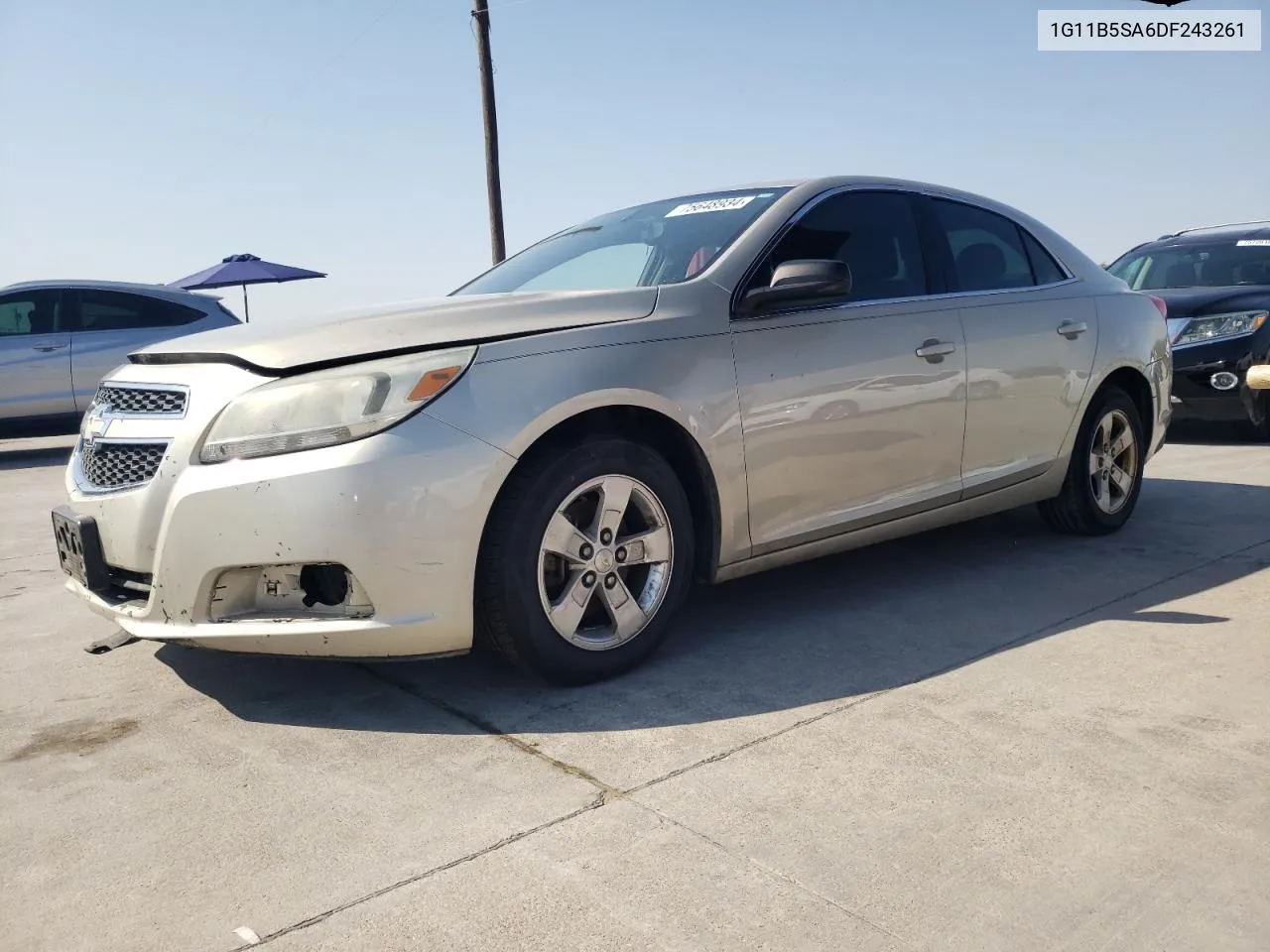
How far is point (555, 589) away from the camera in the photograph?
129 inches

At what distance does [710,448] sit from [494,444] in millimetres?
754

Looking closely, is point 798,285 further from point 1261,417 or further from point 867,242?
point 1261,417

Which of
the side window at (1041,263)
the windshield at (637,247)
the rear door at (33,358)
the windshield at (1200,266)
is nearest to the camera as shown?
the windshield at (637,247)

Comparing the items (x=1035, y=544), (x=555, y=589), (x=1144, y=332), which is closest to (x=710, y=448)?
(x=555, y=589)

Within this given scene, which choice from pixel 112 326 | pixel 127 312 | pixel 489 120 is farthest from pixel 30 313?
pixel 489 120

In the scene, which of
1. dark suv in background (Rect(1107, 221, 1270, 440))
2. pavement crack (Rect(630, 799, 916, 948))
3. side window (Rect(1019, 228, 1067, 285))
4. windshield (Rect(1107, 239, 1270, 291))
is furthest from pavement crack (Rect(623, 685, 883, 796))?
windshield (Rect(1107, 239, 1270, 291))

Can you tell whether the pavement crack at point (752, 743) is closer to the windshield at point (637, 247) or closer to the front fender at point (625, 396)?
the front fender at point (625, 396)

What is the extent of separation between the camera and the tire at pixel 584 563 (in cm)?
308

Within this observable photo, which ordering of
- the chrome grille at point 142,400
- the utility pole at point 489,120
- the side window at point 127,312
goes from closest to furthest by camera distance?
the chrome grille at point 142,400 < the side window at point 127,312 < the utility pole at point 489,120

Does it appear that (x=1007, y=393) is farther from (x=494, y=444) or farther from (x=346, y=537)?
(x=346, y=537)

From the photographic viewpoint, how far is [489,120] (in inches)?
640

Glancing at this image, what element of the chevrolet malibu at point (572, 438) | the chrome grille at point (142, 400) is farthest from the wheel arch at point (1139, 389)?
the chrome grille at point (142, 400)

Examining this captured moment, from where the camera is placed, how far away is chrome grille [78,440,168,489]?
3.12 m

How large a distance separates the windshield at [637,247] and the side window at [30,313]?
721cm
